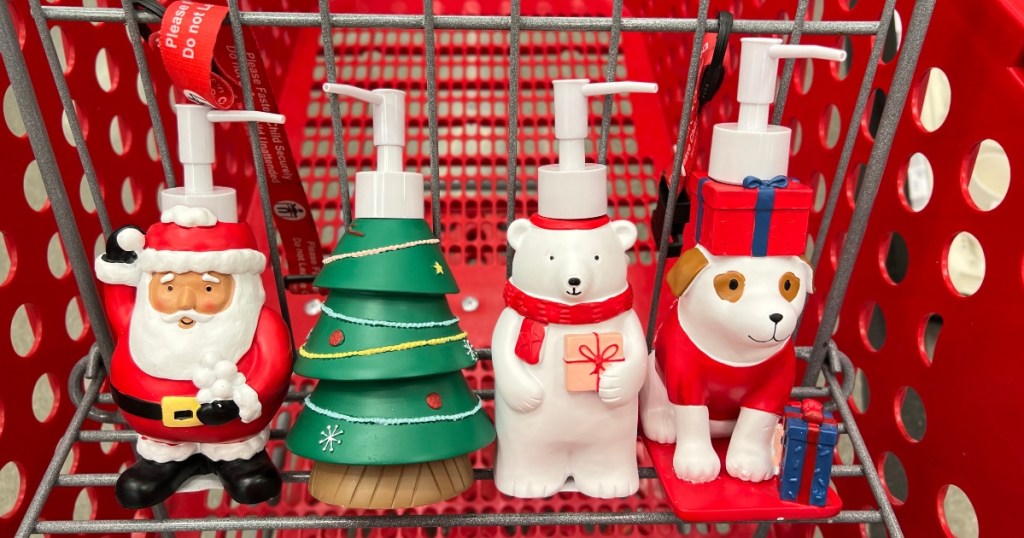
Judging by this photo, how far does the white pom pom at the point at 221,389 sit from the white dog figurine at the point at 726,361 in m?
0.31

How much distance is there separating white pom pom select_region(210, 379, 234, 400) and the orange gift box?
229mm

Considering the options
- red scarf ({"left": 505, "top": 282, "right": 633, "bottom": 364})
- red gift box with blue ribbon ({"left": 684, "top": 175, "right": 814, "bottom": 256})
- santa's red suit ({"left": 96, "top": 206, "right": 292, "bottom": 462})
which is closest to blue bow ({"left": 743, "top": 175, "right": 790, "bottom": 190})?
red gift box with blue ribbon ({"left": 684, "top": 175, "right": 814, "bottom": 256})

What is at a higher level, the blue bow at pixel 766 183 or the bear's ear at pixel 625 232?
the blue bow at pixel 766 183

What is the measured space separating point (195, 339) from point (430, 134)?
215 millimetres

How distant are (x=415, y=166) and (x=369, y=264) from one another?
0.47 metres

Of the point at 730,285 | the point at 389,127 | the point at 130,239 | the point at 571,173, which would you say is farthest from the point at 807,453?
the point at 130,239

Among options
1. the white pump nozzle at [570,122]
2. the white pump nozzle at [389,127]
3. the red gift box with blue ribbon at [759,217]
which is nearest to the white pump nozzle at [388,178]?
the white pump nozzle at [389,127]

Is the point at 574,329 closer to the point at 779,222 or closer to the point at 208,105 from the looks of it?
the point at 779,222

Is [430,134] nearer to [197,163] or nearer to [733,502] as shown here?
[197,163]

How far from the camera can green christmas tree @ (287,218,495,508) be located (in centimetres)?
51

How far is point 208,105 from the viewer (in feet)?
1.74

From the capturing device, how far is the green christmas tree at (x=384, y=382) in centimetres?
51

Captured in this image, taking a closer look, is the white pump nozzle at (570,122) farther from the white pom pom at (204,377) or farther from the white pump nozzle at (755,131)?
the white pom pom at (204,377)

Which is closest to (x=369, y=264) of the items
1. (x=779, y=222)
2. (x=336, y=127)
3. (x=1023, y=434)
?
(x=336, y=127)
